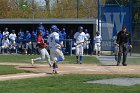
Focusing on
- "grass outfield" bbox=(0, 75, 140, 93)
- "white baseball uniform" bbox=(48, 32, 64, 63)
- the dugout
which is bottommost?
"grass outfield" bbox=(0, 75, 140, 93)

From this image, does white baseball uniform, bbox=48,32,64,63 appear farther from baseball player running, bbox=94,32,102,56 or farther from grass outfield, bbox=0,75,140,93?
baseball player running, bbox=94,32,102,56

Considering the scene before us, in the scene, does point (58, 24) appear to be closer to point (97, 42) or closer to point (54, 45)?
point (97, 42)

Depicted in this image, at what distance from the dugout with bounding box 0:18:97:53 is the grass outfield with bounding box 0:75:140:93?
2047cm

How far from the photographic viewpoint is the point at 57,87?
1351 cm

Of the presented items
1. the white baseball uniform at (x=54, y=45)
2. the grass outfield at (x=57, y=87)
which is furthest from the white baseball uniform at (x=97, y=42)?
the grass outfield at (x=57, y=87)

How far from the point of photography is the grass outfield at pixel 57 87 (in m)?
12.8

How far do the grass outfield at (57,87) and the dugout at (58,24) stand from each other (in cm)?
2047

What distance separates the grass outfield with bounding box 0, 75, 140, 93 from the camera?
12758 millimetres

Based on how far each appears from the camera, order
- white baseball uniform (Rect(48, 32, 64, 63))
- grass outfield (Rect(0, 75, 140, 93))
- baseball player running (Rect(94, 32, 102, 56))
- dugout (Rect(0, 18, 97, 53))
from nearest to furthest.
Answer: grass outfield (Rect(0, 75, 140, 93)) < white baseball uniform (Rect(48, 32, 64, 63)) < baseball player running (Rect(94, 32, 102, 56)) < dugout (Rect(0, 18, 97, 53))

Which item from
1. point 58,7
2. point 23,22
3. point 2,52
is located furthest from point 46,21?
point 58,7

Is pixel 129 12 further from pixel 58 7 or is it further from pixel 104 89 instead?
pixel 58 7

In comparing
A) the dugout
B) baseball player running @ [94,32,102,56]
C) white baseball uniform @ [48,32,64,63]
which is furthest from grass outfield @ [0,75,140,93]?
the dugout

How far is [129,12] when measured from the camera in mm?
33156

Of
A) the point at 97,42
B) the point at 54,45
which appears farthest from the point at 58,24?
Result: the point at 54,45
